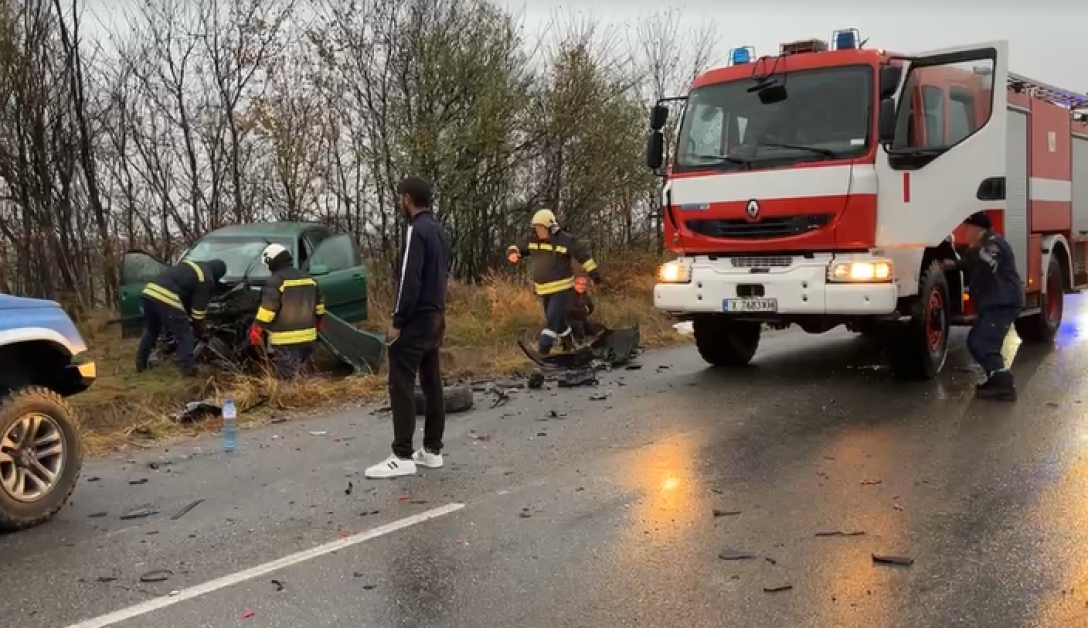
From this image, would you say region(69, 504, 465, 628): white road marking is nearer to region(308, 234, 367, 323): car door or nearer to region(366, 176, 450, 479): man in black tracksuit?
region(366, 176, 450, 479): man in black tracksuit

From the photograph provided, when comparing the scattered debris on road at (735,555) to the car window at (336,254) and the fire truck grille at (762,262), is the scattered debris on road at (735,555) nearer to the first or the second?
the fire truck grille at (762,262)

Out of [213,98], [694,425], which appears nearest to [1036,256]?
[694,425]

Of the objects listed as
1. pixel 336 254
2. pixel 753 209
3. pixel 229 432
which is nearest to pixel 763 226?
pixel 753 209

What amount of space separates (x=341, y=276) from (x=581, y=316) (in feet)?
9.44

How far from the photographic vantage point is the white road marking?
3648 mm

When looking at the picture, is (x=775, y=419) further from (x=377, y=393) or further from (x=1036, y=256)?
(x=1036, y=256)

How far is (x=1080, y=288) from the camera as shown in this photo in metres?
11.3

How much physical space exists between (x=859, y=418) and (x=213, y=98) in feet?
43.5

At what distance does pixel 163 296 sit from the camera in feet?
30.2

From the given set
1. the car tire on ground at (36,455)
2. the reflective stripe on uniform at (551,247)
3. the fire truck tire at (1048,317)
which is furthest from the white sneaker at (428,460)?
the fire truck tire at (1048,317)

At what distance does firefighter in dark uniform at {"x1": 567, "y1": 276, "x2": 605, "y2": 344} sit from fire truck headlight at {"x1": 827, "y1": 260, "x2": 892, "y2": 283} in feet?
12.2

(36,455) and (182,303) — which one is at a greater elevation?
(182,303)

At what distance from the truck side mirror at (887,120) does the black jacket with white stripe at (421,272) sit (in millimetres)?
4064

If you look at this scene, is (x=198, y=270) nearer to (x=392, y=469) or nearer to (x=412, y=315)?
(x=412, y=315)
